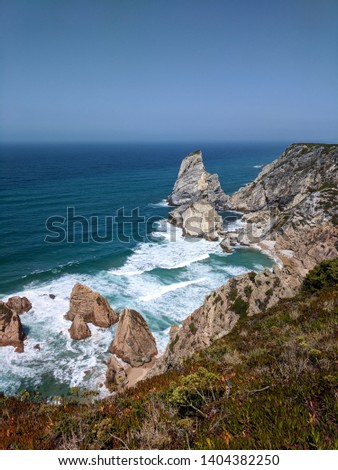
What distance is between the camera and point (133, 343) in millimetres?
26078

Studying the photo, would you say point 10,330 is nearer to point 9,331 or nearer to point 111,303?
point 9,331

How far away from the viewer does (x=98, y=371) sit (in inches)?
987

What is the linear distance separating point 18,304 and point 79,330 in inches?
344

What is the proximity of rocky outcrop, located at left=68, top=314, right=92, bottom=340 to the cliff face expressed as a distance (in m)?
9.30

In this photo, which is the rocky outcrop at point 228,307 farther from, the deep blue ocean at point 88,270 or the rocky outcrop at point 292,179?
the rocky outcrop at point 292,179

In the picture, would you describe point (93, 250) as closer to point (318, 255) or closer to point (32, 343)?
point (32, 343)

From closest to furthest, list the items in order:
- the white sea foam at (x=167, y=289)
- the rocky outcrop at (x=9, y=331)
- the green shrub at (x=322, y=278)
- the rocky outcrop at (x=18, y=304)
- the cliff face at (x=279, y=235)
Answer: the green shrub at (x=322, y=278) < the cliff face at (x=279, y=235) < the rocky outcrop at (x=9, y=331) < the rocky outcrop at (x=18, y=304) < the white sea foam at (x=167, y=289)

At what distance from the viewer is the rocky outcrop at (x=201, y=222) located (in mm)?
58531

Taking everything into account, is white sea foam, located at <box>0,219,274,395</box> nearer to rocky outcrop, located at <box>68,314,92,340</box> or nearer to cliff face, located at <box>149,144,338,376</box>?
rocky outcrop, located at <box>68,314,92,340</box>

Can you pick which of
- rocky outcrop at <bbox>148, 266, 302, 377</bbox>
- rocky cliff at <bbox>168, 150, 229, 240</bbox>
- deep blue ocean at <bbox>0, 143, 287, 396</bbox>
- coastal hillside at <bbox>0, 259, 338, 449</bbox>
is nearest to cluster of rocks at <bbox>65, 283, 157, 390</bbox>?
deep blue ocean at <bbox>0, 143, 287, 396</bbox>

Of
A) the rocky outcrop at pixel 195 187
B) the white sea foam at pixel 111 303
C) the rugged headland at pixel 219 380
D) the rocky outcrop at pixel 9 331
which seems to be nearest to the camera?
the rugged headland at pixel 219 380

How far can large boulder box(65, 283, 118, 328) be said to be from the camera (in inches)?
1187

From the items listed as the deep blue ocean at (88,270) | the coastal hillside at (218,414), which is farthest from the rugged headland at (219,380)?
the deep blue ocean at (88,270)
